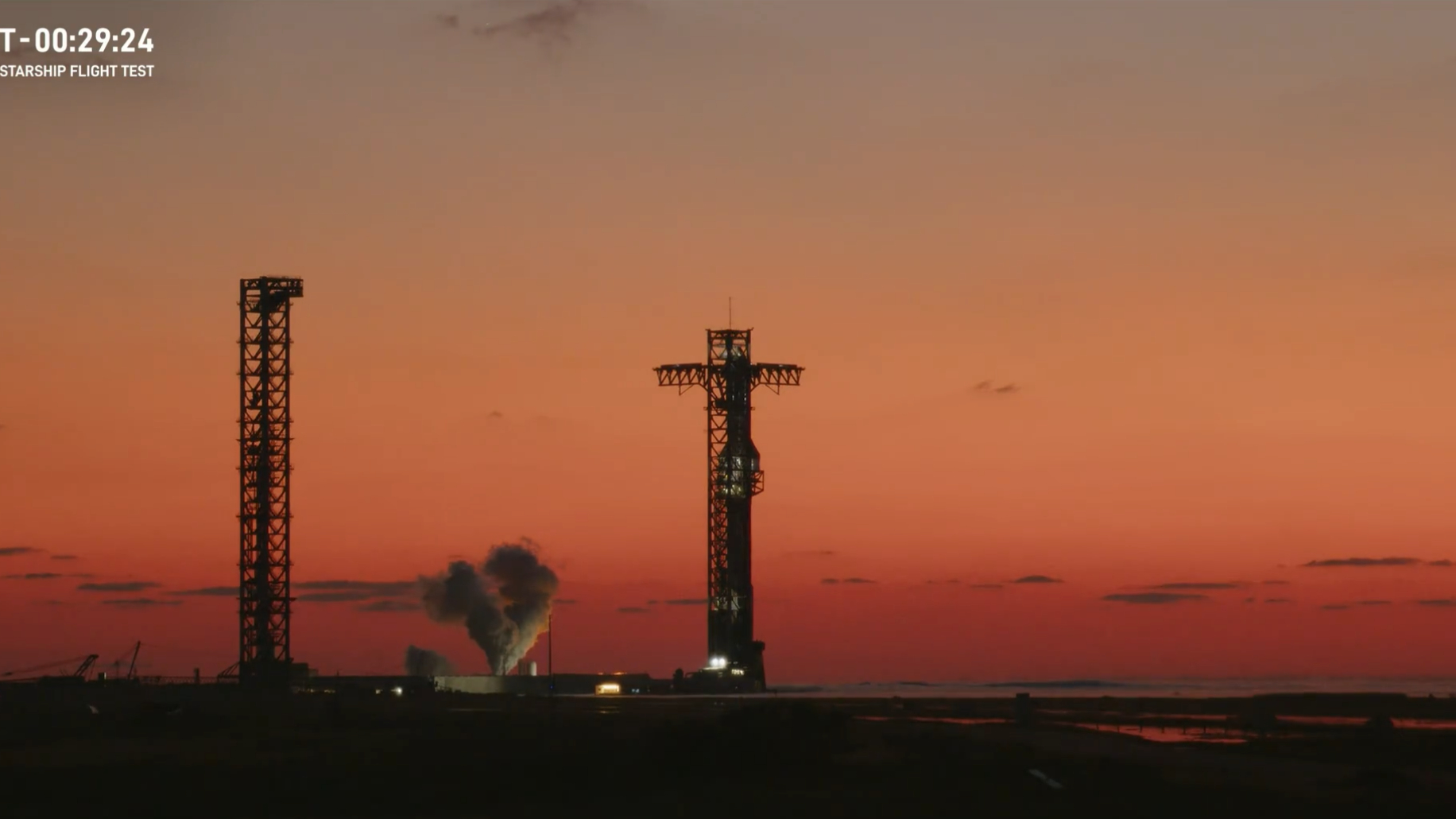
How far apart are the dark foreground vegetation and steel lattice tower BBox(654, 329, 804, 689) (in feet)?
186

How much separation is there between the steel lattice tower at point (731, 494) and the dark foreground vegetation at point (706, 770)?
56.8 meters

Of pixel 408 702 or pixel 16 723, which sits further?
pixel 408 702

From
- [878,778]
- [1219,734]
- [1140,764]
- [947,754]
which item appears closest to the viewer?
[878,778]

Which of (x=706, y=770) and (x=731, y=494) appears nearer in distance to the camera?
(x=706, y=770)

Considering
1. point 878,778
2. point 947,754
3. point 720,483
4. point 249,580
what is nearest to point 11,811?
point 878,778

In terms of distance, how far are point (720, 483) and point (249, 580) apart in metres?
34.0

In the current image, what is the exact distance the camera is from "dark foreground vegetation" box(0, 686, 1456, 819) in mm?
32312

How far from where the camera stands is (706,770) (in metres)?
41.5

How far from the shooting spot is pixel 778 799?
33625 millimetres

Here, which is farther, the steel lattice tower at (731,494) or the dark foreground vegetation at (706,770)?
the steel lattice tower at (731,494)

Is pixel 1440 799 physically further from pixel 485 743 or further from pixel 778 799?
pixel 485 743

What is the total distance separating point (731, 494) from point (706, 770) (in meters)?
82.3

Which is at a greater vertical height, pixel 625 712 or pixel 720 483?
pixel 720 483

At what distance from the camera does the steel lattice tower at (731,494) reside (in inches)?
4872
